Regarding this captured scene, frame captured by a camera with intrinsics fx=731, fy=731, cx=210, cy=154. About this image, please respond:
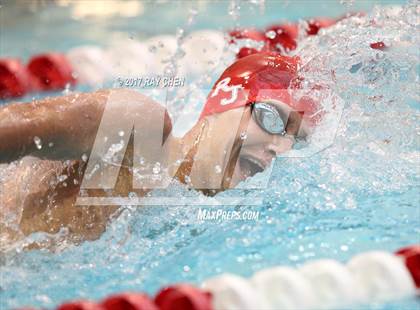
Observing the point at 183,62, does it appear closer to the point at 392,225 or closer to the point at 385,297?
the point at 392,225

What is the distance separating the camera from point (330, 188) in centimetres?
196

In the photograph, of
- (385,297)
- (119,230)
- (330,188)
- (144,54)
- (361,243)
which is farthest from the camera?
(144,54)

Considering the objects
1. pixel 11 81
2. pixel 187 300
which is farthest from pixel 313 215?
pixel 11 81

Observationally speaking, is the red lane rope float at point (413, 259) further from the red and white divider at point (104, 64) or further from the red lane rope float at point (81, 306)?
the red and white divider at point (104, 64)

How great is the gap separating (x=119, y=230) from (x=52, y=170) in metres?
0.23

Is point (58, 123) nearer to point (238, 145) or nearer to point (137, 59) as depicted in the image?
point (238, 145)

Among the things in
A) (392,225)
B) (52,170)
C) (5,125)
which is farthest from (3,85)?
(392,225)

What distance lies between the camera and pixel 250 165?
6.25 ft

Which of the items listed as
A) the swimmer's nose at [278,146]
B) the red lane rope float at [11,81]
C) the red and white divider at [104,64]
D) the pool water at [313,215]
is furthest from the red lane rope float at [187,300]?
the red lane rope float at [11,81]

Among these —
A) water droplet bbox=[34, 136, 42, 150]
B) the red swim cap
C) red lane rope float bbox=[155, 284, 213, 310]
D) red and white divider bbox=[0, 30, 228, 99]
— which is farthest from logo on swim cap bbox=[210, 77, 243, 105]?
red and white divider bbox=[0, 30, 228, 99]

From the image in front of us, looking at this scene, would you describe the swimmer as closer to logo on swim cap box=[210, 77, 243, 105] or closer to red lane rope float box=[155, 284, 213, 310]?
logo on swim cap box=[210, 77, 243, 105]

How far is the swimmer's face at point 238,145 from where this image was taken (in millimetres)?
1873

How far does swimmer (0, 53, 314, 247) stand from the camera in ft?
5.57

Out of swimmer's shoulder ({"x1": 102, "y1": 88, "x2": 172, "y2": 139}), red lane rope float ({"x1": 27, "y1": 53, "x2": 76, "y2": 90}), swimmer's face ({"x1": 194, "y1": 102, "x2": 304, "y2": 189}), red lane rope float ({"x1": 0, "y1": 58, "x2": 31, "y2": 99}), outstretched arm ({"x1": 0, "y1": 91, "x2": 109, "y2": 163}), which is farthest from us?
red lane rope float ({"x1": 27, "y1": 53, "x2": 76, "y2": 90})
